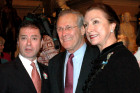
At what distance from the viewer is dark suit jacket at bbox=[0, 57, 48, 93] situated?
1795 millimetres

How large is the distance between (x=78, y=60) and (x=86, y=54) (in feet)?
0.38

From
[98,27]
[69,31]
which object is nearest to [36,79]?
[69,31]

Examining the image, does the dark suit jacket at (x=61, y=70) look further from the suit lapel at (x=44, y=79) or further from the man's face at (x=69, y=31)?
the man's face at (x=69, y=31)

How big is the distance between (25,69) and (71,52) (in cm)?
56

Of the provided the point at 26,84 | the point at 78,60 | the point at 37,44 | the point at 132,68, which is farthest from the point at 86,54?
the point at 132,68

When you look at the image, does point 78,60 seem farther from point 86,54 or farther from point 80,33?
point 80,33

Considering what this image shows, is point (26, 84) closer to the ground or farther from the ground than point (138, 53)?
closer to the ground

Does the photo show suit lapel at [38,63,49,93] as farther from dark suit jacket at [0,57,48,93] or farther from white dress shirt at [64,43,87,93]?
white dress shirt at [64,43,87,93]

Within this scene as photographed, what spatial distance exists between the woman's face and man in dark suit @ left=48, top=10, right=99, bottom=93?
1.69 feet

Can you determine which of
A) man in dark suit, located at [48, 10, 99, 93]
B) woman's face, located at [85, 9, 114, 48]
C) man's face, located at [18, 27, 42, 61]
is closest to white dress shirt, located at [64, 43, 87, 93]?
man in dark suit, located at [48, 10, 99, 93]

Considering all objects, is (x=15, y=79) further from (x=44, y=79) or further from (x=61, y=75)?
(x=61, y=75)

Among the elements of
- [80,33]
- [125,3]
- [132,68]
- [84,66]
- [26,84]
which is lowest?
[26,84]

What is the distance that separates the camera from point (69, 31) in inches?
84.2

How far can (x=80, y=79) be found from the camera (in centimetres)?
194
